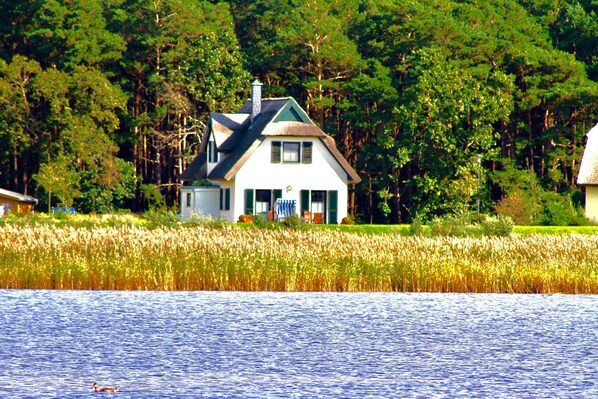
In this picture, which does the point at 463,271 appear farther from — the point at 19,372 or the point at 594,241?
the point at 19,372

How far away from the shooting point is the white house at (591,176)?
178 ft

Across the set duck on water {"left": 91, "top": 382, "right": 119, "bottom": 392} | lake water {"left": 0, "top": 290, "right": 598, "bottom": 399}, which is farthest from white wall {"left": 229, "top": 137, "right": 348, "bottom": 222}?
duck on water {"left": 91, "top": 382, "right": 119, "bottom": 392}

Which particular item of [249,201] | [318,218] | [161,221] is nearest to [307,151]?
[249,201]

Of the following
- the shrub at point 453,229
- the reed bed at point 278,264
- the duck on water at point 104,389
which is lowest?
the duck on water at point 104,389

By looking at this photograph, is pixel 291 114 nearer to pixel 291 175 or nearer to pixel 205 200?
pixel 291 175

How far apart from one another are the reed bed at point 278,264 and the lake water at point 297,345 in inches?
13.3

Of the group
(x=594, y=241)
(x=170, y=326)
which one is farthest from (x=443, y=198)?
(x=170, y=326)

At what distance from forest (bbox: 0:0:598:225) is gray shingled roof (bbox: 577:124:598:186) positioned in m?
3.80

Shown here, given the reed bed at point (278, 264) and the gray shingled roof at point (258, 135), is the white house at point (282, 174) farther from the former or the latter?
the reed bed at point (278, 264)

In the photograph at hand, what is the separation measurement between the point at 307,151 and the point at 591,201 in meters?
13.1

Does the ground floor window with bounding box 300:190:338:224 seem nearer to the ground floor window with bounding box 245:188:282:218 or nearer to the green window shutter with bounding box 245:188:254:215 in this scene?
the ground floor window with bounding box 245:188:282:218

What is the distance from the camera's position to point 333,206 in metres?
55.2

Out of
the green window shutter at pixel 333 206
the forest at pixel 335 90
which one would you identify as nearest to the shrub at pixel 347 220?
the green window shutter at pixel 333 206

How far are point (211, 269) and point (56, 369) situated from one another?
10218mm
